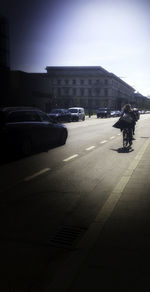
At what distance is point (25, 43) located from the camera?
8.60ft

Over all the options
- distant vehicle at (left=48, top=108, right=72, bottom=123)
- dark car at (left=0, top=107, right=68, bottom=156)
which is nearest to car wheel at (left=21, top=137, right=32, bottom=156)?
dark car at (left=0, top=107, right=68, bottom=156)

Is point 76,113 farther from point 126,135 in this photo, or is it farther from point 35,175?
point 35,175

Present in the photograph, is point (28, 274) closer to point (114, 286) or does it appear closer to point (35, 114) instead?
point (114, 286)

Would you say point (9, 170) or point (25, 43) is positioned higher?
point (25, 43)

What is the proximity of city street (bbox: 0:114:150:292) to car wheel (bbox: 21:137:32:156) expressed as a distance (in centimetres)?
79

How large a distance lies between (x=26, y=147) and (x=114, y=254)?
23.6ft

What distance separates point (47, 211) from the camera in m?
4.68

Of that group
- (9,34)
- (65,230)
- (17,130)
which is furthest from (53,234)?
(17,130)

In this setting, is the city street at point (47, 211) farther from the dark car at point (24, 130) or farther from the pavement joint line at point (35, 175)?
the dark car at point (24, 130)

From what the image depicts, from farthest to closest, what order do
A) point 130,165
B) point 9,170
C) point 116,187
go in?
point 130,165 → point 9,170 → point 116,187

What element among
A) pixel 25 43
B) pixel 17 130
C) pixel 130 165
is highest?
pixel 25 43

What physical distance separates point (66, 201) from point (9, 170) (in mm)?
2885

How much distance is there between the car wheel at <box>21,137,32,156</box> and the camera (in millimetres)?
9969

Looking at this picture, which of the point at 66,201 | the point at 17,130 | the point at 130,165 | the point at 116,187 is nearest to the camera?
the point at 66,201
